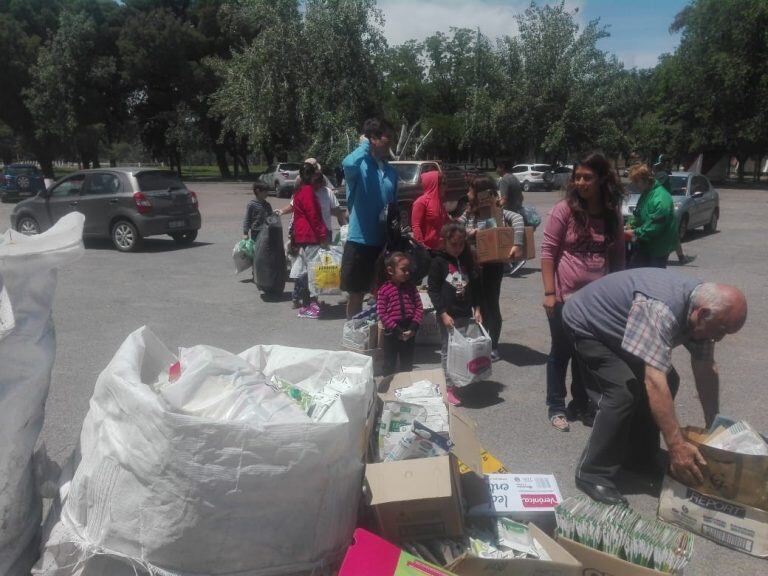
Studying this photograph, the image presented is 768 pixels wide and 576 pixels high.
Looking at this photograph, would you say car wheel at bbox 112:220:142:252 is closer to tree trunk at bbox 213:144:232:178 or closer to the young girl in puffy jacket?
the young girl in puffy jacket

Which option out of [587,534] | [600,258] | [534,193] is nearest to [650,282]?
[600,258]

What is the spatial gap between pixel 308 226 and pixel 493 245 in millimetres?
2816

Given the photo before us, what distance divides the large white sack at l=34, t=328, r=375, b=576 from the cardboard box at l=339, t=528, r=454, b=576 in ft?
0.71

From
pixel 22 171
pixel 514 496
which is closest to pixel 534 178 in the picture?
pixel 22 171

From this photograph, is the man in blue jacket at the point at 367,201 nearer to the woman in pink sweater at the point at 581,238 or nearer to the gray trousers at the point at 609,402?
the woman in pink sweater at the point at 581,238

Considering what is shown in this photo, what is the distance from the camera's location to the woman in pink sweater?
158 inches

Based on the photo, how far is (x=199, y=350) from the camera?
2.74 metres

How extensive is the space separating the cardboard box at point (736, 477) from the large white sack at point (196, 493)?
171 centimetres

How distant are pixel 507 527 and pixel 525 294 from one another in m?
6.11

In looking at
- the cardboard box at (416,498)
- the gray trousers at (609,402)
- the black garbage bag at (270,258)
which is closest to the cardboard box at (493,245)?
the gray trousers at (609,402)

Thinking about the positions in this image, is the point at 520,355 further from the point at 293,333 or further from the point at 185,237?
the point at 185,237

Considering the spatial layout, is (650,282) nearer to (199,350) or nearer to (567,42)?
(199,350)

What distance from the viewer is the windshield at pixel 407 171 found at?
704 inches

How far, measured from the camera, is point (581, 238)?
160 inches
